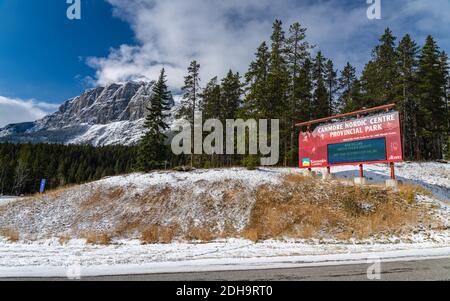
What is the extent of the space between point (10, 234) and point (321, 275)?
18.1 metres

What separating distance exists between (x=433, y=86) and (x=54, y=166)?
351 ft

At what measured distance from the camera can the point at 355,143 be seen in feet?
65.1

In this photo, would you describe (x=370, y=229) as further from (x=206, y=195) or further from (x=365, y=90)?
(x=365, y=90)

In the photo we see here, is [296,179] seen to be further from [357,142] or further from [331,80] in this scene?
[331,80]

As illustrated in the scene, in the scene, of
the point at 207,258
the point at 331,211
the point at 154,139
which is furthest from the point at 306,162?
the point at 154,139

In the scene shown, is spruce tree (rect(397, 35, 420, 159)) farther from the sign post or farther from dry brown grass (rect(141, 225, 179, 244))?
dry brown grass (rect(141, 225, 179, 244))

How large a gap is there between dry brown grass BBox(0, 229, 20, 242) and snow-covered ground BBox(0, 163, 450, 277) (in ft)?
1.33

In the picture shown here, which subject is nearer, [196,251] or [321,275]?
[321,275]

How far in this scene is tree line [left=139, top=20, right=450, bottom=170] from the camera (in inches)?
1286

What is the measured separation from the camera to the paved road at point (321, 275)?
6.87 meters

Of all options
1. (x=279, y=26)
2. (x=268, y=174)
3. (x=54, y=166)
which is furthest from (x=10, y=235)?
(x=54, y=166)

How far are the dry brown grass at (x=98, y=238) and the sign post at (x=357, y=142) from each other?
1517 cm

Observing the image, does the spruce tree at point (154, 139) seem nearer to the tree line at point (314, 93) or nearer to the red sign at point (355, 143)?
the tree line at point (314, 93)

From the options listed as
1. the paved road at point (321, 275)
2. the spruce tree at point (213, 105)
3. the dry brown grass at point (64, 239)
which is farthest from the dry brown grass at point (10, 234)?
the spruce tree at point (213, 105)
